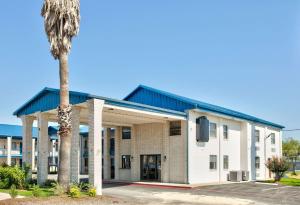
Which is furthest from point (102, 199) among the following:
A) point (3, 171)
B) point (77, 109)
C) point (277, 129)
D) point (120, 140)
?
point (277, 129)

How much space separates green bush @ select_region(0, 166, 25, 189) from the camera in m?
24.4

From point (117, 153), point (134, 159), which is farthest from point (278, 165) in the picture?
point (117, 153)

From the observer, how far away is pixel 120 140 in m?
35.2

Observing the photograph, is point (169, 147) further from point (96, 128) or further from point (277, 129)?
point (277, 129)

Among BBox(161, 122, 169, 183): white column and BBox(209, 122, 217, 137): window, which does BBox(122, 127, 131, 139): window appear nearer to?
BBox(161, 122, 169, 183): white column

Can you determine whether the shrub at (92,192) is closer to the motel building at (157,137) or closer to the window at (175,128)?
the motel building at (157,137)

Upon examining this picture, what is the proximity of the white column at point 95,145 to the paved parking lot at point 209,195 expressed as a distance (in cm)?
195

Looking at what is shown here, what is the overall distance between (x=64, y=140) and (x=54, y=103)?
5549 mm

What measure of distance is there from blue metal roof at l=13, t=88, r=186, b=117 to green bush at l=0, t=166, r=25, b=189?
189 inches

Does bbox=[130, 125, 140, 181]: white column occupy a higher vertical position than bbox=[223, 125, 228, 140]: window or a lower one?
lower

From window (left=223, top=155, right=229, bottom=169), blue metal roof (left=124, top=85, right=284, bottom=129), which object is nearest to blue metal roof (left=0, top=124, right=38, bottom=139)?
blue metal roof (left=124, top=85, right=284, bottom=129)

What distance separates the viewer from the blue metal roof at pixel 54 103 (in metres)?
22.7

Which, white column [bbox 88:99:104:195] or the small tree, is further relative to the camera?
the small tree

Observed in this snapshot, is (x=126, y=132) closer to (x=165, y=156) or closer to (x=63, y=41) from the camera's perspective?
(x=165, y=156)
